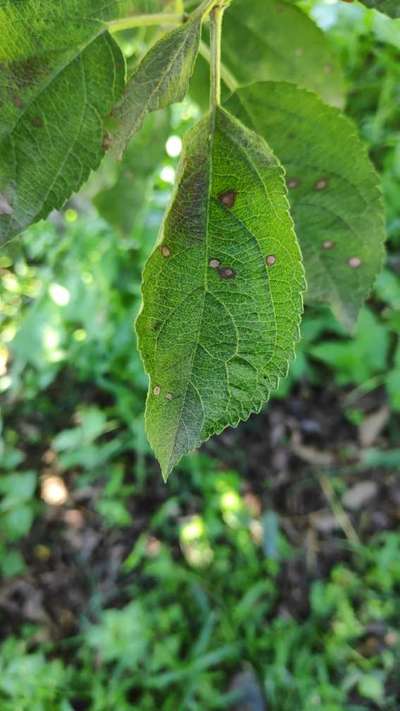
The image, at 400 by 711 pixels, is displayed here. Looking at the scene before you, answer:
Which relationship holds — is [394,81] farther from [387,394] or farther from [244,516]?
[244,516]

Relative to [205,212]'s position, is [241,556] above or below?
below

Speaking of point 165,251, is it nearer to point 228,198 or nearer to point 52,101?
point 228,198

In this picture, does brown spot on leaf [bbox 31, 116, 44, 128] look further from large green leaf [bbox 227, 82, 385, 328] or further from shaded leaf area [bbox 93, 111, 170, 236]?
shaded leaf area [bbox 93, 111, 170, 236]

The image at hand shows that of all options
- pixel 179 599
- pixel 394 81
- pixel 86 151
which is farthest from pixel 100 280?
pixel 86 151

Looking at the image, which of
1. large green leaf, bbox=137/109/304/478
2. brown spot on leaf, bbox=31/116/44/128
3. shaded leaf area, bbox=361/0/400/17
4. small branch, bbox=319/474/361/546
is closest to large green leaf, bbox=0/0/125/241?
brown spot on leaf, bbox=31/116/44/128

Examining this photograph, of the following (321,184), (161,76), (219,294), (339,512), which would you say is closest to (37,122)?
(161,76)
